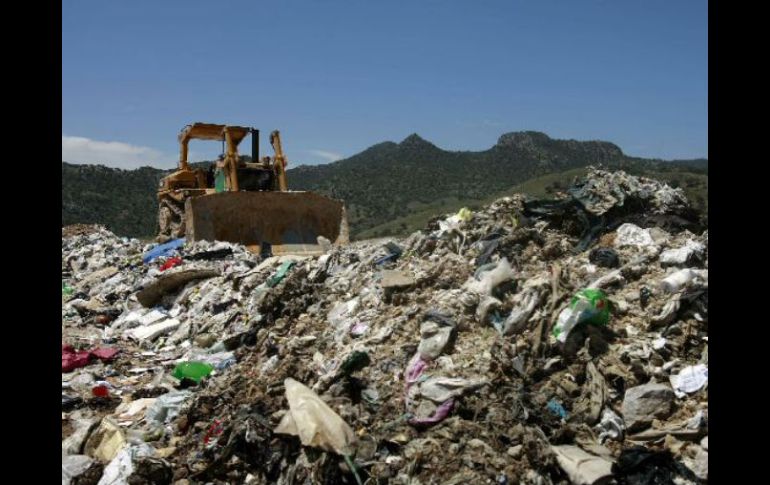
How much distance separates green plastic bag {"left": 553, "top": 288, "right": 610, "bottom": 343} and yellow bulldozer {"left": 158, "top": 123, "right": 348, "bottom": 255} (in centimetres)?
604

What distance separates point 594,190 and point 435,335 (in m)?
2.87

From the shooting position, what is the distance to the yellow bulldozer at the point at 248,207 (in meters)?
9.59

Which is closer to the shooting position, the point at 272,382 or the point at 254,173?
the point at 272,382

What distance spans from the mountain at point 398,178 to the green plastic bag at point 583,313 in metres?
25.3

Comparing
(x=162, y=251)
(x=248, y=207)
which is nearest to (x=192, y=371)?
(x=248, y=207)

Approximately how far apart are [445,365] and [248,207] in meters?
6.64

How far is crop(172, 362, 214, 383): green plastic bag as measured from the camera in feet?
16.3

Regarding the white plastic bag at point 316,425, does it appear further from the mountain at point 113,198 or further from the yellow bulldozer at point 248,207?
the mountain at point 113,198

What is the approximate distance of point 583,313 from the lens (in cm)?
387

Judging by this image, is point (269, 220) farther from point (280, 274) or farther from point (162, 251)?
point (280, 274)

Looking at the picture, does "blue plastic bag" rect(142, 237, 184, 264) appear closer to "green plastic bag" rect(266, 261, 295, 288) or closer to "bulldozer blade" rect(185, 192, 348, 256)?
"bulldozer blade" rect(185, 192, 348, 256)

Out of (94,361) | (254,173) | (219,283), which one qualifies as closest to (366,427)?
(94,361)
